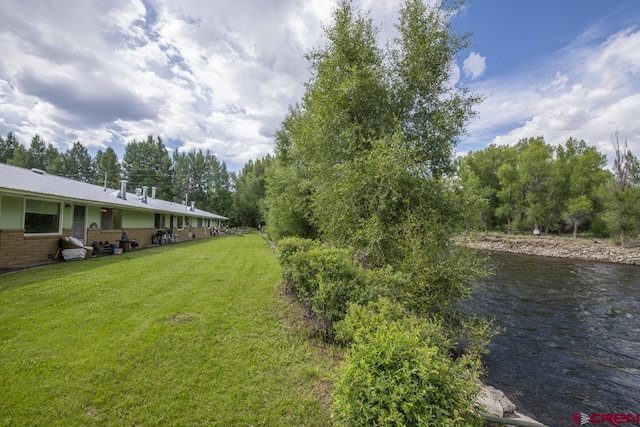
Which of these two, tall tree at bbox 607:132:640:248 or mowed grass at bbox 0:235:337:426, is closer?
mowed grass at bbox 0:235:337:426

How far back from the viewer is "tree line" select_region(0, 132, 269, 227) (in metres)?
46.0

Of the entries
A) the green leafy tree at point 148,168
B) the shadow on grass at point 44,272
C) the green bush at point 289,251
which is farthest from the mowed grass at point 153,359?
the green leafy tree at point 148,168

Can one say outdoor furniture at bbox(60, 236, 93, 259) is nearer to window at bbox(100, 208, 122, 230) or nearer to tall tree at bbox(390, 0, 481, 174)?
window at bbox(100, 208, 122, 230)

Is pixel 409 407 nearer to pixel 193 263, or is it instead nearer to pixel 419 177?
pixel 419 177

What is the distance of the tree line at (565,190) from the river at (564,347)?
53.5ft

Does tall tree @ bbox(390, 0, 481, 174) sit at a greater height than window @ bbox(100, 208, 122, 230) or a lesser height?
greater

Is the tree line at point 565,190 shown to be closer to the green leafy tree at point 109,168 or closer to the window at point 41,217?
the window at point 41,217

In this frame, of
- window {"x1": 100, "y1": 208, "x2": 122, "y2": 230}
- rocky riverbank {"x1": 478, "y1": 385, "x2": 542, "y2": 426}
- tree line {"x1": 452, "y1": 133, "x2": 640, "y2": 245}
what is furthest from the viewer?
tree line {"x1": 452, "y1": 133, "x2": 640, "y2": 245}

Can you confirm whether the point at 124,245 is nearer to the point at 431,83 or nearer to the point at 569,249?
the point at 431,83

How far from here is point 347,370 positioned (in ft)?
6.55

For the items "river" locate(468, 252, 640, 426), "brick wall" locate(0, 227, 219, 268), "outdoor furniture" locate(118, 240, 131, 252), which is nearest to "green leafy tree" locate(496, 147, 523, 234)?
"river" locate(468, 252, 640, 426)

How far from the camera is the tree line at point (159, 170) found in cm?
4603

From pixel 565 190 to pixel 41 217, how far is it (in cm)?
4337
